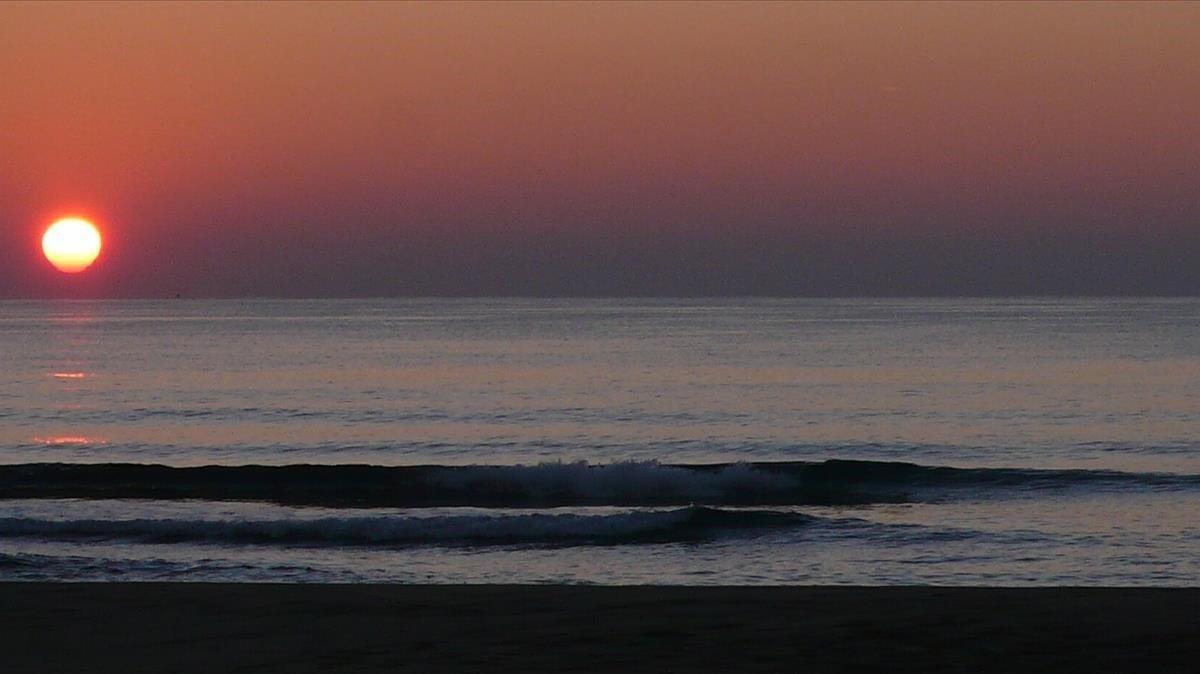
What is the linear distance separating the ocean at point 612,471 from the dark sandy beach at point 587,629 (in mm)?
4275

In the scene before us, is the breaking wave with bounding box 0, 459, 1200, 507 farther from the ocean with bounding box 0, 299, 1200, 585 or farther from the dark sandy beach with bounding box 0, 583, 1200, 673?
the dark sandy beach with bounding box 0, 583, 1200, 673

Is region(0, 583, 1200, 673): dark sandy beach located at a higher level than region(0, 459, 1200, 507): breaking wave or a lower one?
lower

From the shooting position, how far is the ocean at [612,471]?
18297mm

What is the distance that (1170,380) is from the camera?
2157 inches

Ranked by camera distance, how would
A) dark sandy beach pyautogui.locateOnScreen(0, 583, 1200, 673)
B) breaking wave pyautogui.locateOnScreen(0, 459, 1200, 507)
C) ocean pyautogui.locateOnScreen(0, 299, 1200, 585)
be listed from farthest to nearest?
breaking wave pyautogui.locateOnScreen(0, 459, 1200, 507) < ocean pyautogui.locateOnScreen(0, 299, 1200, 585) < dark sandy beach pyautogui.locateOnScreen(0, 583, 1200, 673)

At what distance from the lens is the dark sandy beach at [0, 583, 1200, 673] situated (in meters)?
9.42

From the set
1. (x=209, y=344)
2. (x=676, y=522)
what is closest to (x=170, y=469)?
(x=676, y=522)

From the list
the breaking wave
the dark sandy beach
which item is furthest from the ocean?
the dark sandy beach

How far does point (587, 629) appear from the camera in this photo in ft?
34.5

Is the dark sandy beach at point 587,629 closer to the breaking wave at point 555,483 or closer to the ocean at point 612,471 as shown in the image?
the ocean at point 612,471

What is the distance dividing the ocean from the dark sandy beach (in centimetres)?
428

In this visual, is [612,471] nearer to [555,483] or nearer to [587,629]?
[555,483]

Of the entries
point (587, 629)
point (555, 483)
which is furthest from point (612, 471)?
point (587, 629)

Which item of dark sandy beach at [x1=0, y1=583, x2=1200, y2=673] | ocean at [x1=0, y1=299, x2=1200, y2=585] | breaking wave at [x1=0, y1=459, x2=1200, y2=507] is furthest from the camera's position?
breaking wave at [x1=0, y1=459, x2=1200, y2=507]
